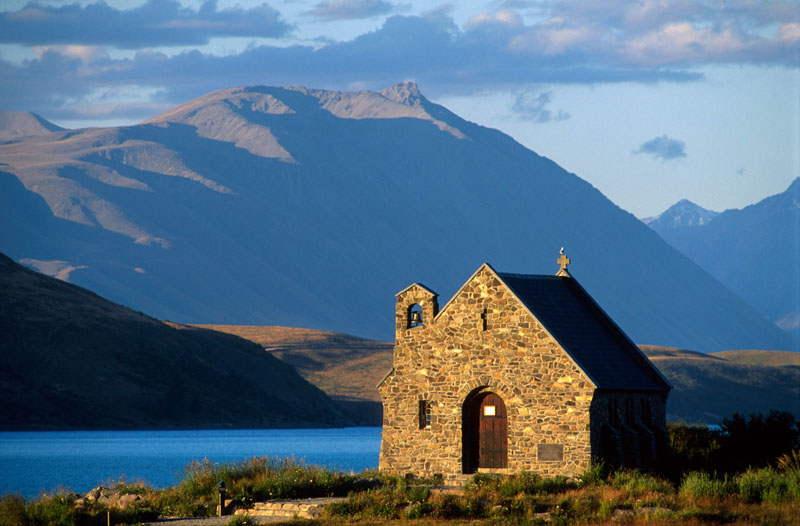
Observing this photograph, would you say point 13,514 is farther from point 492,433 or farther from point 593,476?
point 593,476

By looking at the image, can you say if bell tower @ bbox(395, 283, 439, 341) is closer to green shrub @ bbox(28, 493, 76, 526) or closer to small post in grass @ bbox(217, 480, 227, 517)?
small post in grass @ bbox(217, 480, 227, 517)

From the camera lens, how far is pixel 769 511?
3042cm

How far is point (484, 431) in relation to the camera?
136 ft

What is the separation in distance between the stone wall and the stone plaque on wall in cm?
3

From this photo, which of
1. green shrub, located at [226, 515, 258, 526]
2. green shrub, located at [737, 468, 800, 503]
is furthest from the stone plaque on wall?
green shrub, located at [226, 515, 258, 526]

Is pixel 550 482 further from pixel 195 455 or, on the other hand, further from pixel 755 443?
pixel 195 455

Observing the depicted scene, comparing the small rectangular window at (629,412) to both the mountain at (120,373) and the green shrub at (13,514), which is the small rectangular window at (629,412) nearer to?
the green shrub at (13,514)

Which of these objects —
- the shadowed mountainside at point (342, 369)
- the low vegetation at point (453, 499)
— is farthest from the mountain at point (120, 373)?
the low vegetation at point (453, 499)

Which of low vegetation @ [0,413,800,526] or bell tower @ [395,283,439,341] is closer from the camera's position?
low vegetation @ [0,413,800,526]

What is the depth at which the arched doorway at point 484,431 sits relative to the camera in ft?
134

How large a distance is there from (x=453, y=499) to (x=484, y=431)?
986 centimetres

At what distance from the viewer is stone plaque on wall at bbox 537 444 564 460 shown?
3944 centimetres

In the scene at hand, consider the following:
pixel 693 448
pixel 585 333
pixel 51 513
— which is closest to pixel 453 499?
pixel 51 513

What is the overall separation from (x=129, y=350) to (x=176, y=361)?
626cm
